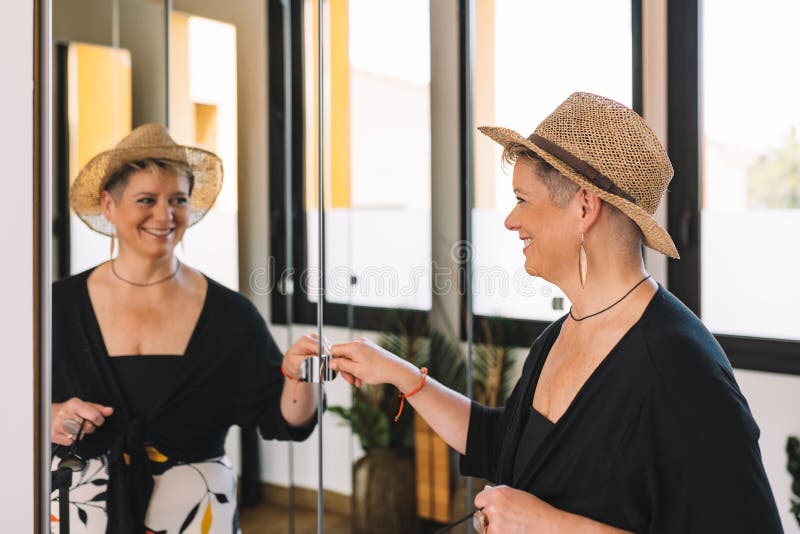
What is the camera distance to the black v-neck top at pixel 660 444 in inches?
42.1

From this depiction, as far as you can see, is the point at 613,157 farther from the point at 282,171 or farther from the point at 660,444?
the point at 282,171

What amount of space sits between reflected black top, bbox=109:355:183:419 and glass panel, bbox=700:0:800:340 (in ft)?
4.76

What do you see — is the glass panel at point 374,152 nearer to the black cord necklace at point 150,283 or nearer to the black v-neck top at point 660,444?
the black cord necklace at point 150,283

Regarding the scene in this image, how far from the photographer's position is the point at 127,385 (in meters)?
1.17

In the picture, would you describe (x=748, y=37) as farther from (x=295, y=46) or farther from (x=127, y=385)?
(x=127, y=385)

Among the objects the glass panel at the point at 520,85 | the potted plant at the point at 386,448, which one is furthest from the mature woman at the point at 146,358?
the glass panel at the point at 520,85

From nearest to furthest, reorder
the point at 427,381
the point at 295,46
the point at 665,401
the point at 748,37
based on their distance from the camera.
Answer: the point at 665,401
the point at 295,46
the point at 427,381
the point at 748,37

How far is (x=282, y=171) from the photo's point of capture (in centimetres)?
135

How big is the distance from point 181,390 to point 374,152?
2.21 feet

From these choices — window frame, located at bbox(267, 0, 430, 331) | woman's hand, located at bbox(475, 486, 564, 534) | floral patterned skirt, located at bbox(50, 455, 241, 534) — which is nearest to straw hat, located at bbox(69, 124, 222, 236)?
window frame, located at bbox(267, 0, 430, 331)

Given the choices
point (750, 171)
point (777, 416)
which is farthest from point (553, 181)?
point (777, 416)

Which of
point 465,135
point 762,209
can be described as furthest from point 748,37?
point 465,135

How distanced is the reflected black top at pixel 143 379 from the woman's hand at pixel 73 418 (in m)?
0.04

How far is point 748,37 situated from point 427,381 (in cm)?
122
